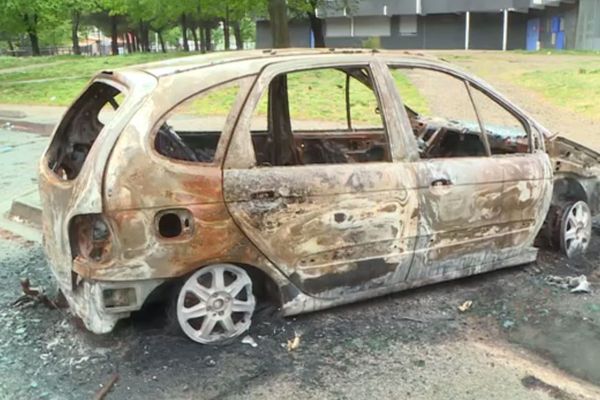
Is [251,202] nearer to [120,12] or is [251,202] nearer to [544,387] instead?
[544,387]

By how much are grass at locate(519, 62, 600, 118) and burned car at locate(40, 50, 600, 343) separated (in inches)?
389

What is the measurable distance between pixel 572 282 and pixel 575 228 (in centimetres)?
71

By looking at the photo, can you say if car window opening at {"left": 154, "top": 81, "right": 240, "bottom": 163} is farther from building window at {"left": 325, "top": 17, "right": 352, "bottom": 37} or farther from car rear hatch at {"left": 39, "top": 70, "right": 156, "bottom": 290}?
building window at {"left": 325, "top": 17, "right": 352, "bottom": 37}

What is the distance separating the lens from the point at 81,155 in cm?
456

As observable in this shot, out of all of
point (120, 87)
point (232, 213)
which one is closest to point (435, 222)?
point (232, 213)

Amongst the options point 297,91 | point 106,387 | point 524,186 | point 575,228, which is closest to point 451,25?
point 297,91

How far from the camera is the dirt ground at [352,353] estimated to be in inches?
137

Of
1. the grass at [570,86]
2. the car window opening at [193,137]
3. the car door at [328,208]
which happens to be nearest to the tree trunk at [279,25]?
the grass at [570,86]

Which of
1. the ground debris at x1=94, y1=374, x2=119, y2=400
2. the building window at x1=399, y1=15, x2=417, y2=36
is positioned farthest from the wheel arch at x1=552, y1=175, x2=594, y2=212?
the building window at x1=399, y1=15, x2=417, y2=36

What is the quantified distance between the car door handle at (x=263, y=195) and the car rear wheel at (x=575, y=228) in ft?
9.00

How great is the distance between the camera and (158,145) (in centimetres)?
390

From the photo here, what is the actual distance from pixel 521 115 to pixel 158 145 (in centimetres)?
279

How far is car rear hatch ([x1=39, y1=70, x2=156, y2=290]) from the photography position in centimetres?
357

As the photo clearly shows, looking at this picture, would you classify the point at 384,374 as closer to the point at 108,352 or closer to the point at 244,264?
the point at 244,264
